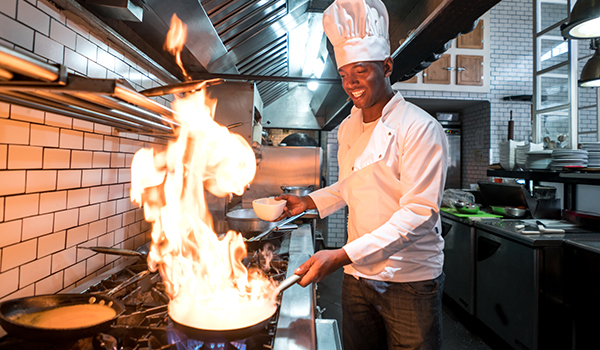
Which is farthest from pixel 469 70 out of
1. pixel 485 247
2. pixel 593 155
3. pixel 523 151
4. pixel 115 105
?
pixel 115 105

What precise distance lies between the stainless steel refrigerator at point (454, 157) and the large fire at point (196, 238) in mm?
6004

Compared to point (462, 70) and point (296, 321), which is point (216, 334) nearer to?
point (296, 321)

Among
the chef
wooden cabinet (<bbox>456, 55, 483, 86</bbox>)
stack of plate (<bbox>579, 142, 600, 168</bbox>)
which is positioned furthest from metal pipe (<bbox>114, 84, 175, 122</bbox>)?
wooden cabinet (<bbox>456, 55, 483, 86</bbox>)

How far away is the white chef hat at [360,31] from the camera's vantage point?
1471mm

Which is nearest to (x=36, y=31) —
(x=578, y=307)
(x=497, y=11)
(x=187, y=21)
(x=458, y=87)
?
(x=187, y=21)

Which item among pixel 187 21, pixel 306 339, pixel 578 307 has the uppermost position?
pixel 187 21

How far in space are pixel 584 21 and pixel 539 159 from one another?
5.70ft

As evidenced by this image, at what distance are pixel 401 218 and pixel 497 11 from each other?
7566mm

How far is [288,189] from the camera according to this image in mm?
3359

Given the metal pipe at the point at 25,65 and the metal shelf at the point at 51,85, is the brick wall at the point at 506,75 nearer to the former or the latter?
the metal shelf at the point at 51,85

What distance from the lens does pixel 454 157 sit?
7.12m

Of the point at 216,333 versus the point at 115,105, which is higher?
the point at 115,105

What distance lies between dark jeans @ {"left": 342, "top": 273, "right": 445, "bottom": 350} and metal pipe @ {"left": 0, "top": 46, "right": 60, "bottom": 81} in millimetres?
1409

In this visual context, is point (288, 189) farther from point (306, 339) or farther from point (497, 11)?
point (497, 11)
